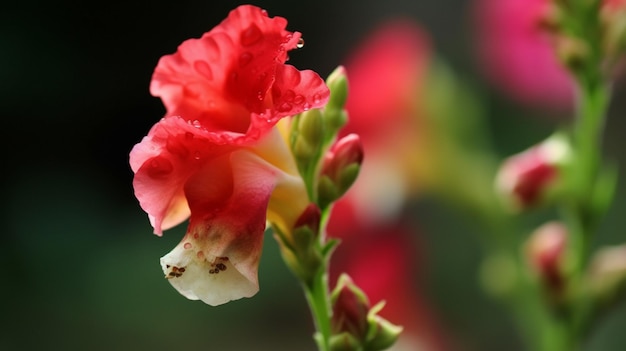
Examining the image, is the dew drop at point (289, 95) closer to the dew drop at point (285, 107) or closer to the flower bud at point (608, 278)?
the dew drop at point (285, 107)

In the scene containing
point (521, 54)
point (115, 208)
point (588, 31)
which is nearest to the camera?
point (588, 31)

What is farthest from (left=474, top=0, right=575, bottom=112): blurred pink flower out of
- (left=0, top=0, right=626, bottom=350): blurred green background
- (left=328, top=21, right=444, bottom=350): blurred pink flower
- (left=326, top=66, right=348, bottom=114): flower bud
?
(left=0, top=0, right=626, bottom=350): blurred green background

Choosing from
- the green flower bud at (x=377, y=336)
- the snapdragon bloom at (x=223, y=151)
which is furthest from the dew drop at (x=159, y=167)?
the green flower bud at (x=377, y=336)

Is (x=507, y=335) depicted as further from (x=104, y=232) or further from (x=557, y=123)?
(x=104, y=232)

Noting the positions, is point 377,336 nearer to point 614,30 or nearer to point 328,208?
point 328,208

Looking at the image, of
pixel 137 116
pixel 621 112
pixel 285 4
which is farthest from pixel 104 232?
pixel 621 112

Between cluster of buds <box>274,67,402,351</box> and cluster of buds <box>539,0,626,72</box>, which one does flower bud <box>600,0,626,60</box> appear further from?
cluster of buds <box>274,67,402,351</box>

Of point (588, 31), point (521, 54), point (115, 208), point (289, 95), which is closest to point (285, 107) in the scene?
point (289, 95)
